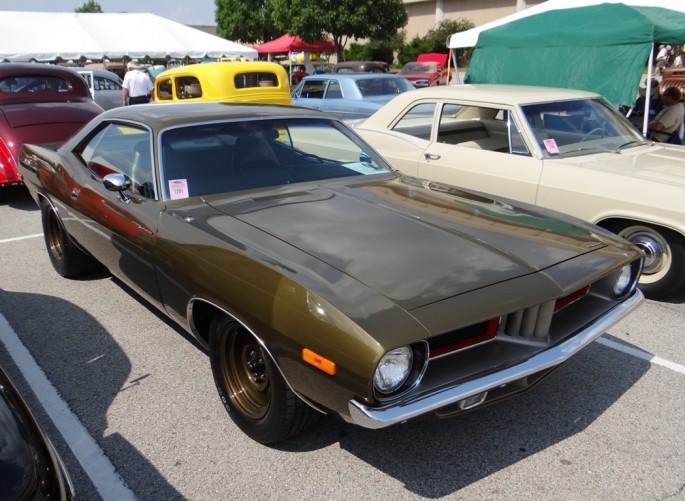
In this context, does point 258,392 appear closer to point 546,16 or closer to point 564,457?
point 564,457

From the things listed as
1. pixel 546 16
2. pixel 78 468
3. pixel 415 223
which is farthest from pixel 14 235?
pixel 546 16

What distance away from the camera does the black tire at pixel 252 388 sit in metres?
2.55

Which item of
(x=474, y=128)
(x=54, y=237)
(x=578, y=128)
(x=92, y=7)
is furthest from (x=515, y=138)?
(x=92, y=7)

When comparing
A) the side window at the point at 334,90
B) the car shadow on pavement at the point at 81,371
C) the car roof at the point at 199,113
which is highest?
the car roof at the point at 199,113

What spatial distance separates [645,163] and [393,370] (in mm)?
3725

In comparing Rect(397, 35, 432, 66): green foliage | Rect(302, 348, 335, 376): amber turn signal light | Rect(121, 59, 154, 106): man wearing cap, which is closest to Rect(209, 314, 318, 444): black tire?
Rect(302, 348, 335, 376): amber turn signal light

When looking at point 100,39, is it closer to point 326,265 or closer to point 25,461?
point 326,265

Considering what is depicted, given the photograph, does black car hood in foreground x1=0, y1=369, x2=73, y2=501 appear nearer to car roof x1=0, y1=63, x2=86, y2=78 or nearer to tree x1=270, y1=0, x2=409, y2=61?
car roof x1=0, y1=63, x2=86, y2=78

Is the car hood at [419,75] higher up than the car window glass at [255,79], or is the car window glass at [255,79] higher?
the car window glass at [255,79]

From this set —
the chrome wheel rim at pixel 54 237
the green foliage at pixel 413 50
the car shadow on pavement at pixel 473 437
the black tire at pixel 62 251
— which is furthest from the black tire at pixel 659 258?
the green foliage at pixel 413 50

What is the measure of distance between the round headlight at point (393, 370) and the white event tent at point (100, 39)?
18924 mm

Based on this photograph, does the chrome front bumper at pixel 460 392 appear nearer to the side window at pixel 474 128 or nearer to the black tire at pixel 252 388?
the black tire at pixel 252 388

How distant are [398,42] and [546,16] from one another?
35.3 m

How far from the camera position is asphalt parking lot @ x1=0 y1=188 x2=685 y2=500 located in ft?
8.34
